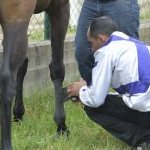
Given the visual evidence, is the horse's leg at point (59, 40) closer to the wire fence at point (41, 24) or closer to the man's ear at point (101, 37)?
the man's ear at point (101, 37)

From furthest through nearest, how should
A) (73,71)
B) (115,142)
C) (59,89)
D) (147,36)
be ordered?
(147,36) → (73,71) → (59,89) → (115,142)

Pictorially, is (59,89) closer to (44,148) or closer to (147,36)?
(44,148)

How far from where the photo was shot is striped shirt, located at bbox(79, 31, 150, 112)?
4.11 metres

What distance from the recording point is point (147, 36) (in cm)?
799

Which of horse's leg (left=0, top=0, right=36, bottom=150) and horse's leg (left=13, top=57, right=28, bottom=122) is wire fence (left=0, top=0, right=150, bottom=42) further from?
horse's leg (left=0, top=0, right=36, bottom=150)

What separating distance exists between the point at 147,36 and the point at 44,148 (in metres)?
3.95

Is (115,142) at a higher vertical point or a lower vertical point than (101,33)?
lower

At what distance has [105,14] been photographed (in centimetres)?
500

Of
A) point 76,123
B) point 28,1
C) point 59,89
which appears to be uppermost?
point 28,1

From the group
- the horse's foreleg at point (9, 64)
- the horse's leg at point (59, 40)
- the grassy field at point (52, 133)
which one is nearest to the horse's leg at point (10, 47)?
the horse's foreleg at point (9, 64)

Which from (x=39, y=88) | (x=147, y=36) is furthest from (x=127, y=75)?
(x=147, y=36)

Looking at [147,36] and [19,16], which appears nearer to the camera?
[19,16]

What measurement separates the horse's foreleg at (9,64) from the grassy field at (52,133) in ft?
1.34

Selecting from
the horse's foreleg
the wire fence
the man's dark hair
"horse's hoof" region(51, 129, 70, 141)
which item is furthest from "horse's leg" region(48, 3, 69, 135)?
the wire fence
